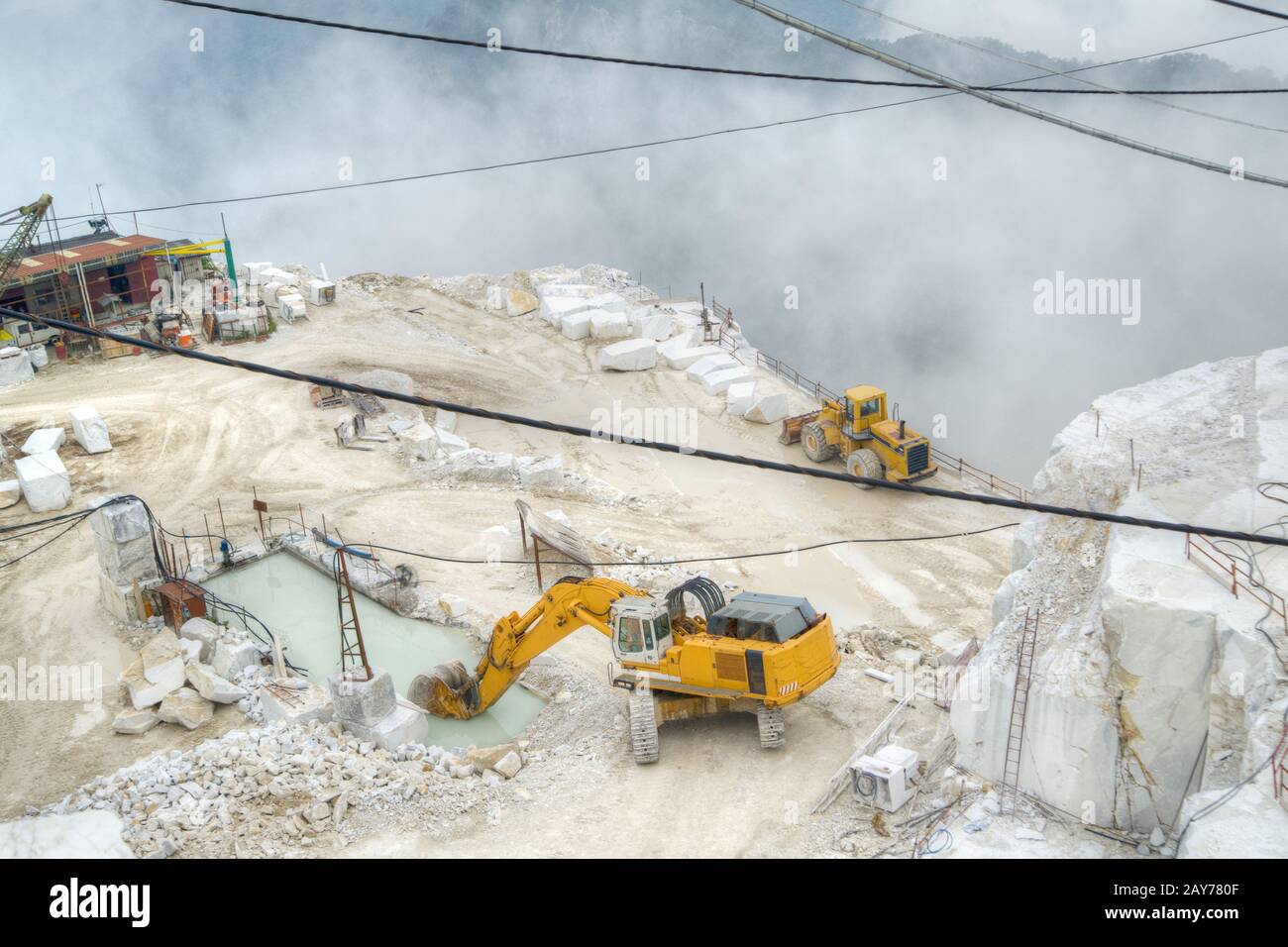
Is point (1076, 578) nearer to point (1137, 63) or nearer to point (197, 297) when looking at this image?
point (197, 297)

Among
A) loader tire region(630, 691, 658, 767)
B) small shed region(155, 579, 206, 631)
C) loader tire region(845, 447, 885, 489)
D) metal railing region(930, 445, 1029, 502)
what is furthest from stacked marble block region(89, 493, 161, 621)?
metal railing region(930, 445, 1029, 502)

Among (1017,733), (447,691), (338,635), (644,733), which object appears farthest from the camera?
(338,635)

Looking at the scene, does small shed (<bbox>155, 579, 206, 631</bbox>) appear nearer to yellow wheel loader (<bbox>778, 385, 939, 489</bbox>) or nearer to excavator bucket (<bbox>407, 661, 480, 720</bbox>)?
excavator bucket (<bbox>407, 661, 480, 720</bbox>)

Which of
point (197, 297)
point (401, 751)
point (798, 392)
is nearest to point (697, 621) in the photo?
point (401, 751)

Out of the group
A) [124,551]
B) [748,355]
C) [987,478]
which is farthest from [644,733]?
[748,355]

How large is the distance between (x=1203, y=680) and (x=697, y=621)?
268 inches

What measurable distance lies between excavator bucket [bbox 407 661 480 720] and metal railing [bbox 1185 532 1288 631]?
10.2 m

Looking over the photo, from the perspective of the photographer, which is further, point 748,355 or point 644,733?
point 748,355

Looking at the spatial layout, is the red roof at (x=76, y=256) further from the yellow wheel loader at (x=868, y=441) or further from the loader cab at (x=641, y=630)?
the loader cab at (x=641, y=630)

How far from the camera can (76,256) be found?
116 feet

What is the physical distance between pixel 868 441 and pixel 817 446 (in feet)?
5.82

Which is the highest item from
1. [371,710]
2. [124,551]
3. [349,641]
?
[124,551]

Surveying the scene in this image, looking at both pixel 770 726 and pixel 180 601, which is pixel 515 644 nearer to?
pixel 770 726

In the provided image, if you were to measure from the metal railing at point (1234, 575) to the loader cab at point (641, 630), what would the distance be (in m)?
6.59
